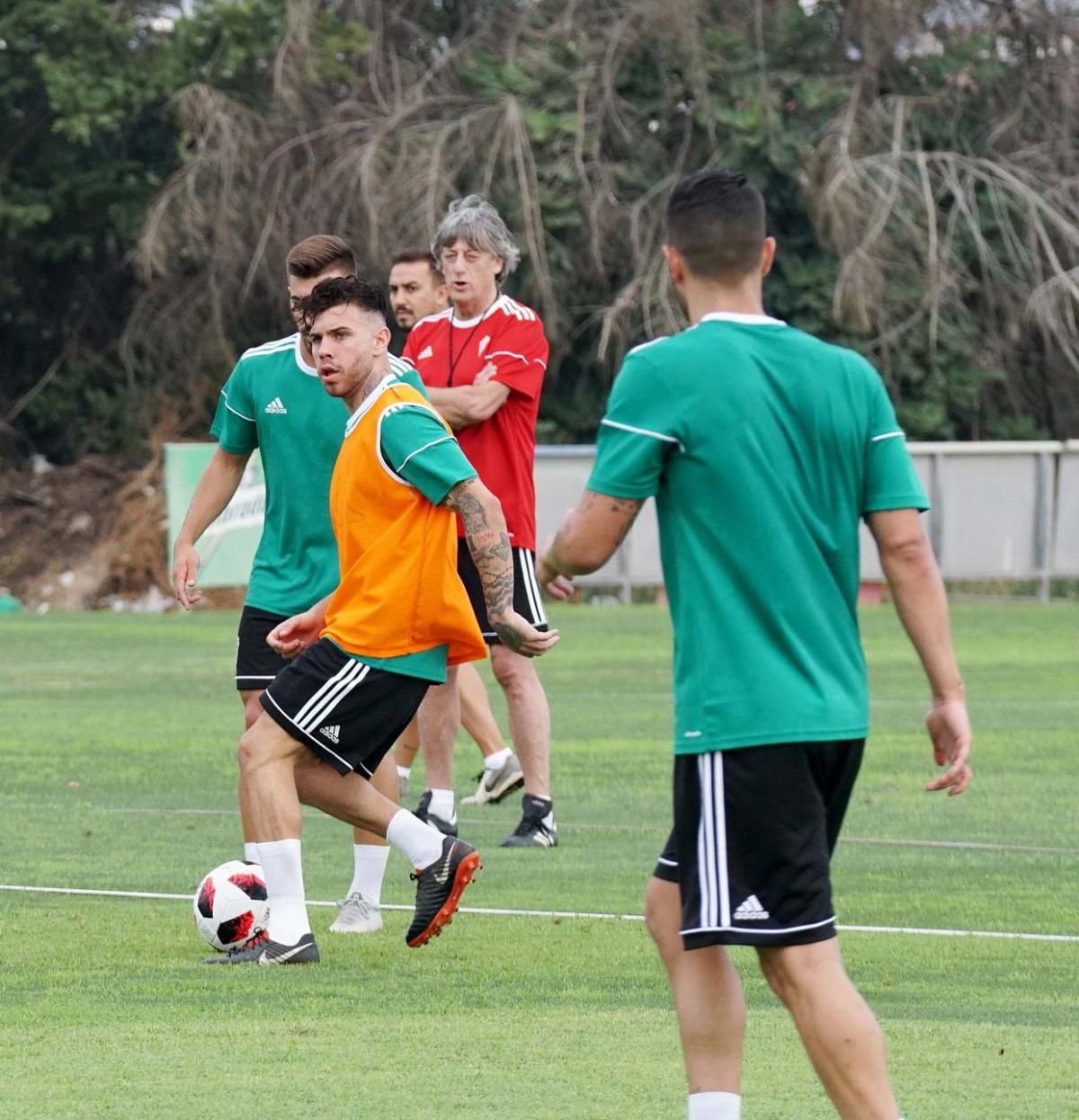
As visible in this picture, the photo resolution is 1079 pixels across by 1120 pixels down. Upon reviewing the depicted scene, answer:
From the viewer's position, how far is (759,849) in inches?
174

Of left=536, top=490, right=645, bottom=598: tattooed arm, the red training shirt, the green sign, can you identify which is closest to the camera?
left=536, top=490, right=645, bottom=598: tattooed arm

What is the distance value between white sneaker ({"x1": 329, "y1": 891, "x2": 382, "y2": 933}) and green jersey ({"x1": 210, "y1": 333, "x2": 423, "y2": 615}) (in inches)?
39.8

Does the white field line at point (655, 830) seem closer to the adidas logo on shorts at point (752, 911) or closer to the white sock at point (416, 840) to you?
the white sock at point (416, 840)

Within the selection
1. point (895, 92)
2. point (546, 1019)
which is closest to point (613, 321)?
point (895, 92)

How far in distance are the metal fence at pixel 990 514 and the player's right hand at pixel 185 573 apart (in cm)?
1905

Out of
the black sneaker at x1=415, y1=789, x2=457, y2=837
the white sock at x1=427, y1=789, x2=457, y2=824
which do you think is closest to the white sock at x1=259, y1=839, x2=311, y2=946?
the black sneaker at x1=415, y1=789, x2=457, y2=837

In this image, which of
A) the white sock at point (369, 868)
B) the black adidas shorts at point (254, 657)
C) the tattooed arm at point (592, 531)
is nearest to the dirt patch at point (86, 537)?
the black adidas shorts at point (254, 657)

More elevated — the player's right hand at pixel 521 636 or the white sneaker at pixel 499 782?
the player's right hand at pixel 521 636

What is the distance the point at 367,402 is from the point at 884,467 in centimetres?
268

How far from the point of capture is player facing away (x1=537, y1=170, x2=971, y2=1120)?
174 inches

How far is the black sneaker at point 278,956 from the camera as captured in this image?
282 inches

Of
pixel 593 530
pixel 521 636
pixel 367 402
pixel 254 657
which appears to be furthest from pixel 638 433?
pixel 254 657

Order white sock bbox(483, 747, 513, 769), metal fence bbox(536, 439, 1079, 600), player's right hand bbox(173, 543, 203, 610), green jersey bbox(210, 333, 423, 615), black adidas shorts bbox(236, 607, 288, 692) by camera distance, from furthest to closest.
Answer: metal fence bbox(536, 439, 1079, 600), white sock bbox(483, 747, 513, 769), player's right hand bbox(173, 543, 203, 610), black adidas shorts bbox(236, 607, 288, 692), green jersey bbox(210, 333, 423, 615)

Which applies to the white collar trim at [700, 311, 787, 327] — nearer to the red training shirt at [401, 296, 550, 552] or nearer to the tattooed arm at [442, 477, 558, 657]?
the tattooed arm at [442, 477, 558, 657]
